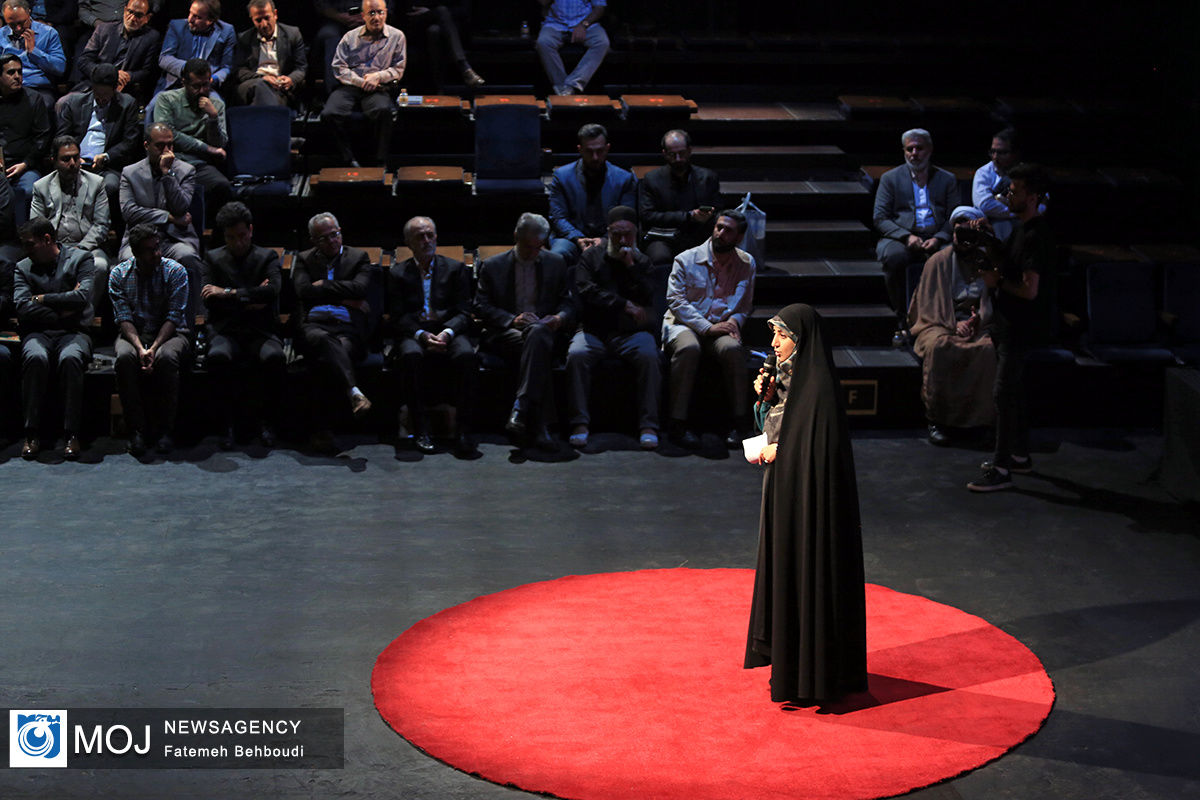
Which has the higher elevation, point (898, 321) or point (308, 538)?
point (898, 321)

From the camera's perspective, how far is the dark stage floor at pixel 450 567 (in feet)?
14.0

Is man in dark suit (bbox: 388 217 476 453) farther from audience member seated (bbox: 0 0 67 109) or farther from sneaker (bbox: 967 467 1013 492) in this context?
audience member seated (bbox: 0 0 67 109)

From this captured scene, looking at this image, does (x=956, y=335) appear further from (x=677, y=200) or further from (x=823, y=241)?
(x=677, y=200)

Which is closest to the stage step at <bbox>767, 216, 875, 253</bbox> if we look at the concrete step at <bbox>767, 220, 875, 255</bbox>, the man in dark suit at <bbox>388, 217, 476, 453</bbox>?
the concrete step at <bbox>767, 220, 875, 255</bbox>

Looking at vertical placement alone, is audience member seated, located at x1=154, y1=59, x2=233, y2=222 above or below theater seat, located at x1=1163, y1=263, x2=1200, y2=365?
above

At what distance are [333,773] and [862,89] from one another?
877cm

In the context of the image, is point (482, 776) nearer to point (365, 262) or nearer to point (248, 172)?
point (365, 262)

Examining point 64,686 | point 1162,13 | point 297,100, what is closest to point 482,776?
point 64,686

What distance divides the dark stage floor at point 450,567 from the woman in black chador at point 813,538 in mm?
229

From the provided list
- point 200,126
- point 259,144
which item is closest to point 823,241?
point 259,144

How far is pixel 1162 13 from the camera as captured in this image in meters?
11.3

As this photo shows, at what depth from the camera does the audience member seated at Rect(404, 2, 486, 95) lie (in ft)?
35.5

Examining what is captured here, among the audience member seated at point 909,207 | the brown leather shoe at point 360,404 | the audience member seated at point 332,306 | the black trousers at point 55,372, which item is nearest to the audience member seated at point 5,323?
the black trousers at point 55,372

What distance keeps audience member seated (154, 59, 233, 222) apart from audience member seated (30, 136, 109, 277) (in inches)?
31.0
